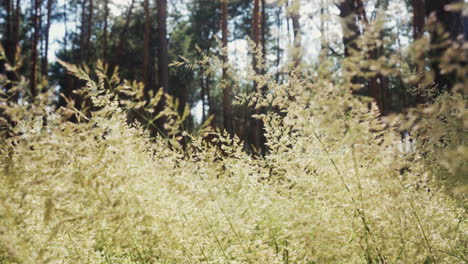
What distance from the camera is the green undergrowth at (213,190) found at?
1.46 m

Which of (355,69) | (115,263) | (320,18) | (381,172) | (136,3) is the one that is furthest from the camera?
(136,3)

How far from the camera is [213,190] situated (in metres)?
1.68

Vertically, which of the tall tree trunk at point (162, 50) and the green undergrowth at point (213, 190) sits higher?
Answer: the tall tree trunk at point (162, 50)

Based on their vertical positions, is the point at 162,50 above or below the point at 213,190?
above

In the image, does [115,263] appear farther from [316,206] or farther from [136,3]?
[136,3]

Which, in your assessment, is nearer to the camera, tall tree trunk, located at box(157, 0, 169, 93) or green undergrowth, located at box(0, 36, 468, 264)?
green undergrowth, located at box(0, 36, 468, 264)

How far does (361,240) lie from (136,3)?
2350cm

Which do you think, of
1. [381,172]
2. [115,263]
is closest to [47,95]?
[381,172]

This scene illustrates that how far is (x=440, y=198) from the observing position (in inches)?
95.0

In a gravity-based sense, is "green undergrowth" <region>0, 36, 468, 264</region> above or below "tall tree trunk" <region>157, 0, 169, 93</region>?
below

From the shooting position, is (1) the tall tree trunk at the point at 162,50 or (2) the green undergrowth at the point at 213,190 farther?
(1) the tall tree trunk at the point at 162,50

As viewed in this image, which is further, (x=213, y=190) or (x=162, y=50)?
(x=162, y=50)

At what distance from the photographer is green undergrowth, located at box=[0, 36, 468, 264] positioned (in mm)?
1465

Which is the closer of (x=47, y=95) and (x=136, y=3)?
(x=47, y=95)
